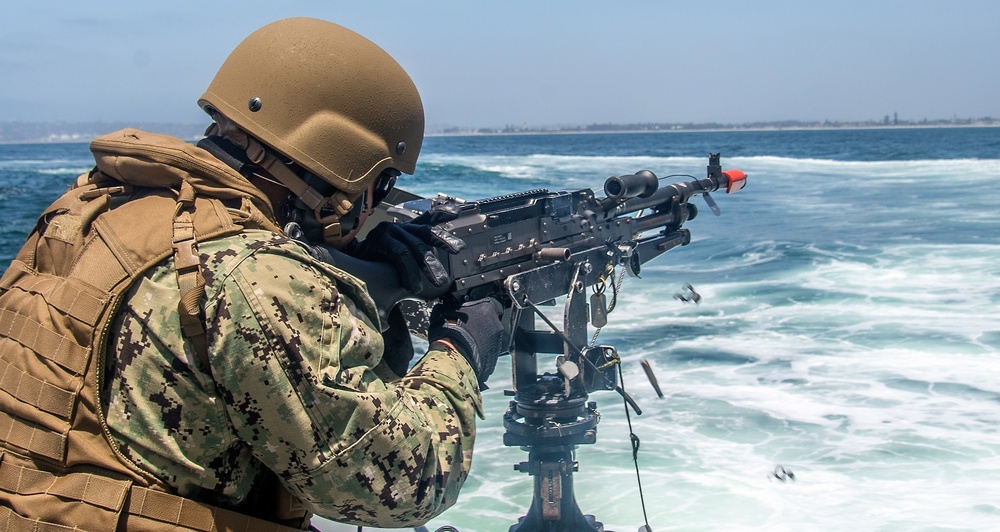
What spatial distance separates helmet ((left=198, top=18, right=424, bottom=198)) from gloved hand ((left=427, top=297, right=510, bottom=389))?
59 centimetres

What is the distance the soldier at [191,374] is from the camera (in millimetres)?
1665

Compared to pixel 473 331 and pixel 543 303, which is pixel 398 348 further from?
pixel 543 303

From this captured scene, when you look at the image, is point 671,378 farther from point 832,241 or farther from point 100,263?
point 832,241

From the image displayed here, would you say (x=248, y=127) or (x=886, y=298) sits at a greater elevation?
(x=248, y=127)

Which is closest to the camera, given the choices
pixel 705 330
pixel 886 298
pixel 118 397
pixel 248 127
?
pixel 118 397

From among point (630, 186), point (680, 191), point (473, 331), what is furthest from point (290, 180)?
point (680, 191)

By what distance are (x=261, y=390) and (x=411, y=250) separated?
147 cm

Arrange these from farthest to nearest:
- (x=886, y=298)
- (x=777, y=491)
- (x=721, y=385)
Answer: (x=886, y=298), (x=721, y=385), (x=777, y=491)

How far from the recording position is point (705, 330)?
10.5 m

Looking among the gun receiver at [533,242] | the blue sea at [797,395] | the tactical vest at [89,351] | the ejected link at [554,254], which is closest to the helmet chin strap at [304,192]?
the tactical vest at [89,351]

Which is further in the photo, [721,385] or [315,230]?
[721,385]

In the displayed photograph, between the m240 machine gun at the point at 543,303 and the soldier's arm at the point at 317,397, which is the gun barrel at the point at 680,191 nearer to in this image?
the m240 machine gun at the point at 543,303

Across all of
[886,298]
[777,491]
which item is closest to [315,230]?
[777,491]

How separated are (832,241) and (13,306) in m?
16.7
